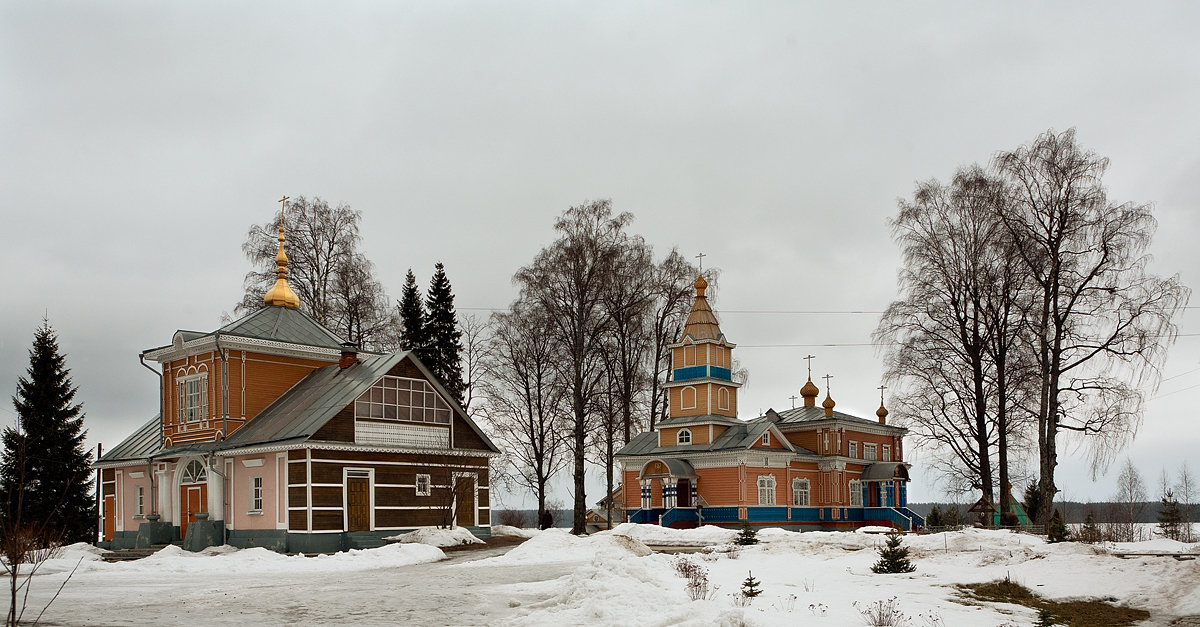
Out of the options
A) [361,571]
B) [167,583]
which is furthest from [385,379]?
[167,583]

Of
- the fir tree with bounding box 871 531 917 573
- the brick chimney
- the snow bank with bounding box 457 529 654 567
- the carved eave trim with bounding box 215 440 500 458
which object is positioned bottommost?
the snow bank with bounding box 457 529 654 567

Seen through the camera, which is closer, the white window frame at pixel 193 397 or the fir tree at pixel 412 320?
the white window frame at pixel 193 397

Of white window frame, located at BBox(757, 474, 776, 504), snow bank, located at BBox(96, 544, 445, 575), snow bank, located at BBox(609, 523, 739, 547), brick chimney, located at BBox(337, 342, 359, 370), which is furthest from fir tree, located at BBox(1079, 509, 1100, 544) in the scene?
brick chimney, located at BBox(337, 342, 359, 370)

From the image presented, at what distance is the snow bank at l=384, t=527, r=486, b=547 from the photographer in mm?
28609

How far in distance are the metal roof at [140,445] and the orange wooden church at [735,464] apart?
58.0ft

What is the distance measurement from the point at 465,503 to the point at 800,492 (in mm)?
15822

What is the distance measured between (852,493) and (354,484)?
76.4 feet

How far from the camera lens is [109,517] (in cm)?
3497

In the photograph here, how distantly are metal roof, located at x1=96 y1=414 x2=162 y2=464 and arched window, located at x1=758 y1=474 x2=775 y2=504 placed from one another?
21.6m

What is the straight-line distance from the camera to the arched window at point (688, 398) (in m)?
41.8

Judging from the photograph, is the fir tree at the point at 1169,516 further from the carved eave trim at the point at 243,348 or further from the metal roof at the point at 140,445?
the metal roof at the point at 140,445

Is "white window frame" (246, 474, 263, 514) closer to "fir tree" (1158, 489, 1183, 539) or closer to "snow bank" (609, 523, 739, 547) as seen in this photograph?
"snow bank" (609, 523, 739, 547)

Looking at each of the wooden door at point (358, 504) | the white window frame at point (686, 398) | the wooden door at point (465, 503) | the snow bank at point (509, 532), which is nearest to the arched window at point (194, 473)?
the wooden door at point (358, 504)

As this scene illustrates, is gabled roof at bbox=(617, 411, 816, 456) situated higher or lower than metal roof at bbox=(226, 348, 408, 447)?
lower
